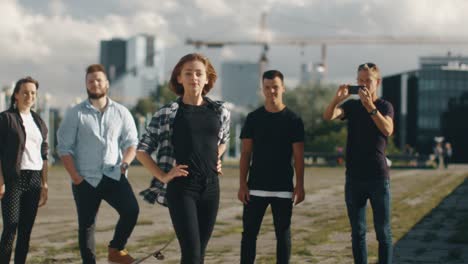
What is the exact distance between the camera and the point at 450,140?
11100 cm

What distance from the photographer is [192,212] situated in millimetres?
6094

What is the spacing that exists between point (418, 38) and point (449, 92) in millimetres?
16637

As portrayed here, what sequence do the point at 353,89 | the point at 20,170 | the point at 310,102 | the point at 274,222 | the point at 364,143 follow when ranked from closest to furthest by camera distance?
the point at 274,222 < the point at 353,89 < the point at 364,143 < the point at 20,170 < the point at 310,102

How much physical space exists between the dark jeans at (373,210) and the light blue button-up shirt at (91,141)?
74.5 inches

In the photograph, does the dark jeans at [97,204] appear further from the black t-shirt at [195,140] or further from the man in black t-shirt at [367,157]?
the man in black t-shirt at [367,157]

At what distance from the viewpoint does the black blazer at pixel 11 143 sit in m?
7.82

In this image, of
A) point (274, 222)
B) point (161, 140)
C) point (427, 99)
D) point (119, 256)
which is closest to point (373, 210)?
point (274, 222)

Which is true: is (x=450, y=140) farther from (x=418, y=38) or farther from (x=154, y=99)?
(x=154, y=99)

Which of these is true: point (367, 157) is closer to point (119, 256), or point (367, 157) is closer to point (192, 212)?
point (192, 212)

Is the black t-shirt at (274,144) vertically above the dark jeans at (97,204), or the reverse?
the black t-shirt at (274,144)

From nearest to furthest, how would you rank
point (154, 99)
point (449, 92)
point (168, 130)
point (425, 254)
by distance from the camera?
point (168, 130) → point (425, 254) → point (449, 92) → point (154, 99)

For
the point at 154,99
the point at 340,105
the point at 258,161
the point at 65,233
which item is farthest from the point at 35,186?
the point at 154,99

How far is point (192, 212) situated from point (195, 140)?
47 cm

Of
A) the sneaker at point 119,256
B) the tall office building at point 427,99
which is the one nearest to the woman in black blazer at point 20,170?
the sneaker at point 119,256
